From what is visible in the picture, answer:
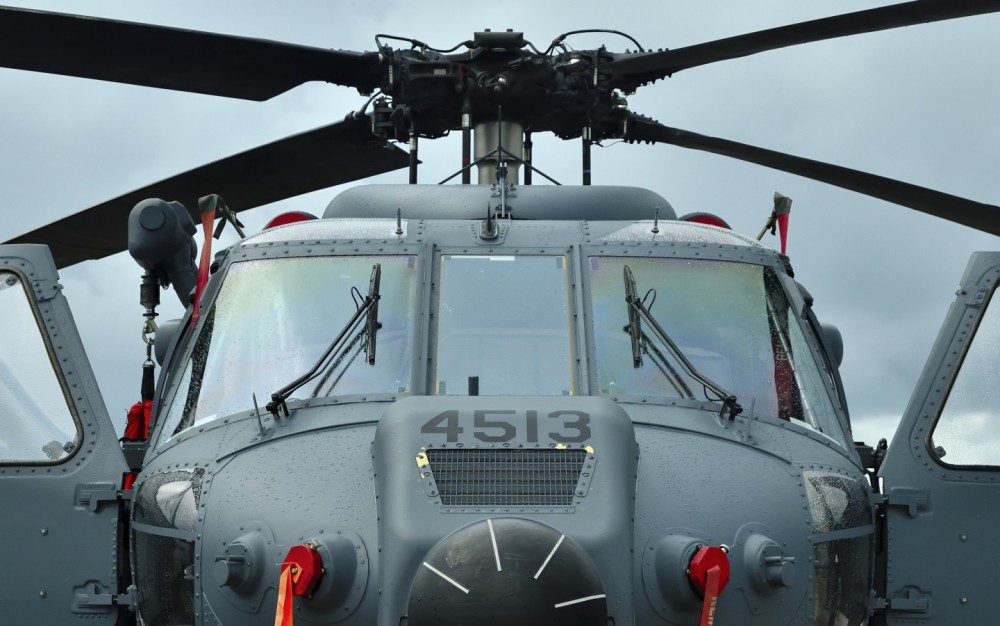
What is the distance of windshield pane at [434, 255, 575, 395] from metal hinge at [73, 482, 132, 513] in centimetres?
145

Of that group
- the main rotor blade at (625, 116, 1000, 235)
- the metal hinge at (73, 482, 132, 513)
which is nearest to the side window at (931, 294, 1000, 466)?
the main rotor blade at (625, 116, 1000, 235)

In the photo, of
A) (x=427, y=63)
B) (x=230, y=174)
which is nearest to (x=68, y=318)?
(x=230, y=174)

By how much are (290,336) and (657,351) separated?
60.0 inches

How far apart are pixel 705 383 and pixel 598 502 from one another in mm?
1186

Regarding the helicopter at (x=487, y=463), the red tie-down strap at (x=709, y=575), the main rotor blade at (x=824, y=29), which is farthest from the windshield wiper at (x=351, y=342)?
the main rotor blade at (x=824, y=29)

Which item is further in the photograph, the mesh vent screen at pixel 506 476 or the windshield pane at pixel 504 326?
the windshield pane at pixel 504 326

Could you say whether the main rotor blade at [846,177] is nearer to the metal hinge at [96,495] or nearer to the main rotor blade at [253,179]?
the main rotor blade at [253,179]

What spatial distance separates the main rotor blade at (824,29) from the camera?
23.3 feet

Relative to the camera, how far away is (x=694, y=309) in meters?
6.58

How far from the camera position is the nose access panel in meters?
4.66

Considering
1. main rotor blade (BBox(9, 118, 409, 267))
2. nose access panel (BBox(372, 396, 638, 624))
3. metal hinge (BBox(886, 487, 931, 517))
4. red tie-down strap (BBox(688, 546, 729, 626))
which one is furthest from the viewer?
main rotor blade (BBox(9, 118, 409, 267))

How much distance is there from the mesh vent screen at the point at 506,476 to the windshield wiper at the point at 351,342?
3.38 ft

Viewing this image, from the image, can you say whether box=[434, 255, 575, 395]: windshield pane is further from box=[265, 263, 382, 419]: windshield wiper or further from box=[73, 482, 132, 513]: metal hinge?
box=[73, 482, 132, 513]: metal hinge

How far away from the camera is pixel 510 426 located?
209 inches
